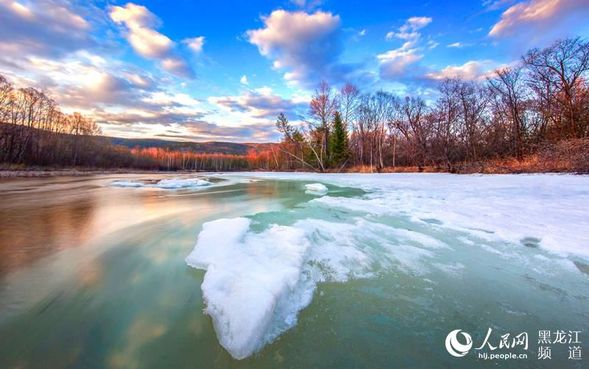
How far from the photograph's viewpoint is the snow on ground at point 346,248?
6.37 ft

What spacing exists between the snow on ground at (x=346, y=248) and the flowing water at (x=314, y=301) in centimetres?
3

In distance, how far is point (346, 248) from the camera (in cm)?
338

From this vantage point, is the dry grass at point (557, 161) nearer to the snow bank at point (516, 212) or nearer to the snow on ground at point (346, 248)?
the snow bank at point (516, 212)

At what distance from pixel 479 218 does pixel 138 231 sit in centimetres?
621

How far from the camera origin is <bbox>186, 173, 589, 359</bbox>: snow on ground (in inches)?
76.4

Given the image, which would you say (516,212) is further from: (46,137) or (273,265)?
(46,137)

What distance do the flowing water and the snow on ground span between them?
3 centimetres

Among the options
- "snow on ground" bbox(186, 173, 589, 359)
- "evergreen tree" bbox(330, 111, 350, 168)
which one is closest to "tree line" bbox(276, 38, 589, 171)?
"evergreen tree" bbox(330, 111, 350, 168)

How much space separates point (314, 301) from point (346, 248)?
1315mm

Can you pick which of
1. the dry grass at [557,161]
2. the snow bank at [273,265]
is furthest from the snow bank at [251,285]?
the dry grass at [557,161]

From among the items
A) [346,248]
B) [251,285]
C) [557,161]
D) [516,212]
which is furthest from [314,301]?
[557,161]

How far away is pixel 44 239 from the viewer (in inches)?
158

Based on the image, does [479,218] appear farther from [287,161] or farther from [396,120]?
[287,161]

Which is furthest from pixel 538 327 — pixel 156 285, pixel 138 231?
pixel 138 231
